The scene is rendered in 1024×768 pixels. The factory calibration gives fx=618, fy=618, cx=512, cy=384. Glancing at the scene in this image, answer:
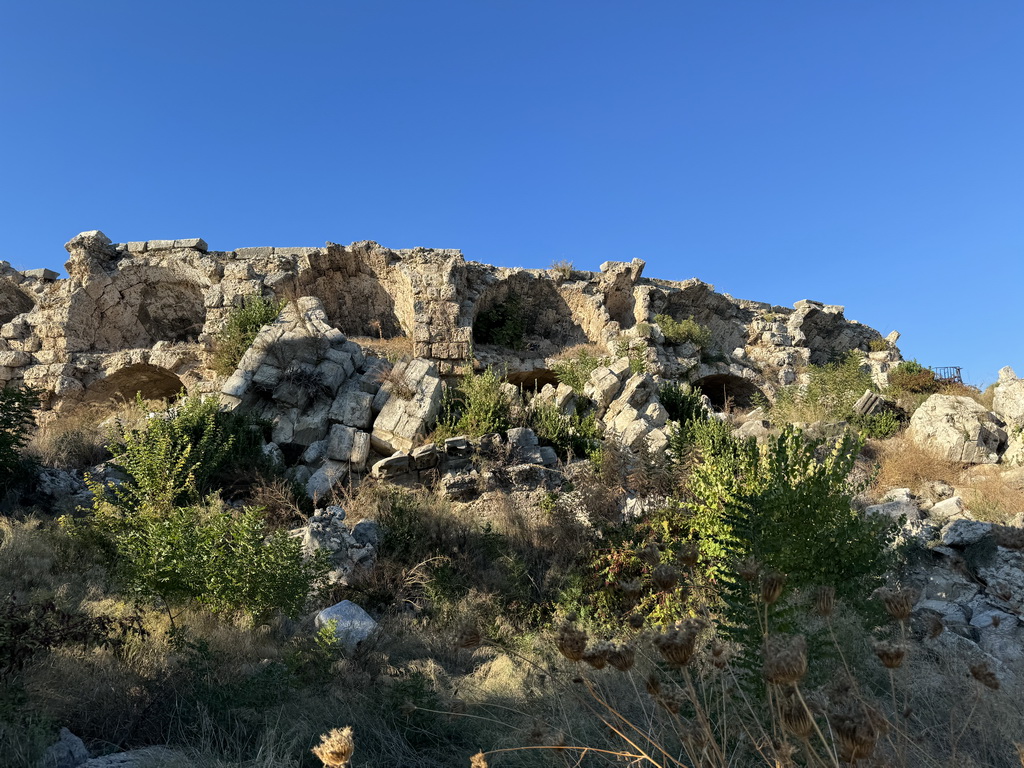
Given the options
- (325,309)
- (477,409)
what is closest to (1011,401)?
(477,409)

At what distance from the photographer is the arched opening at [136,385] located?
12914 mm

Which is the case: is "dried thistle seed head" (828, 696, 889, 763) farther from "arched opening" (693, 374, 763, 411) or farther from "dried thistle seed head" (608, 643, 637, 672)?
"arched opening" (693, 374, 763, 411)

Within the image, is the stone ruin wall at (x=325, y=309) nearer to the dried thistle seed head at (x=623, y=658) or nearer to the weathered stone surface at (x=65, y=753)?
the weathered stone surface at (x=65, y=753)

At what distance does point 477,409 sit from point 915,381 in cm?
1094

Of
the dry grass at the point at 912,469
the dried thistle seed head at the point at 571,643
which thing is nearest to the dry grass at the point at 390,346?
the dry grass at the point at 912,469

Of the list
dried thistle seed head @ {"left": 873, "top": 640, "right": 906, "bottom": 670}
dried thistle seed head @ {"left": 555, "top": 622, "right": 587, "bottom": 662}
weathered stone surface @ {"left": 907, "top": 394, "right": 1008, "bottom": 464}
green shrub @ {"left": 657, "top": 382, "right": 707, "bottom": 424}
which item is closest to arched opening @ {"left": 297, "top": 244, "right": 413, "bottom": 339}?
green shrub @ {"left": 657, "top": 382, "right": 707, "bottom": 424}

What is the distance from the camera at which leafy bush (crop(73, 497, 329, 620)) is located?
5.40 meters

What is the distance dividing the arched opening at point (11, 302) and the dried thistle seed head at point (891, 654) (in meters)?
18.0

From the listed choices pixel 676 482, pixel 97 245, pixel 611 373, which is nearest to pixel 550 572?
pixel 676 482

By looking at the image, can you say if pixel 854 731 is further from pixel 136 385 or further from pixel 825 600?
pixel 136 385

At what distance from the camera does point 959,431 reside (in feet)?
35.0

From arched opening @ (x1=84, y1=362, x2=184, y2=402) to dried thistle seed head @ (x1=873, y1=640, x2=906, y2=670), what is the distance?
540 inches

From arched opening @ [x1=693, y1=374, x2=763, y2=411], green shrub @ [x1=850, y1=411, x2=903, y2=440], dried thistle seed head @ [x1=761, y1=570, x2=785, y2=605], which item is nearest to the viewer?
dried thistle seed head @ [x1=761, y1=570, x2=785, y2=605]

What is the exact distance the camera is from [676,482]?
8.59 m
